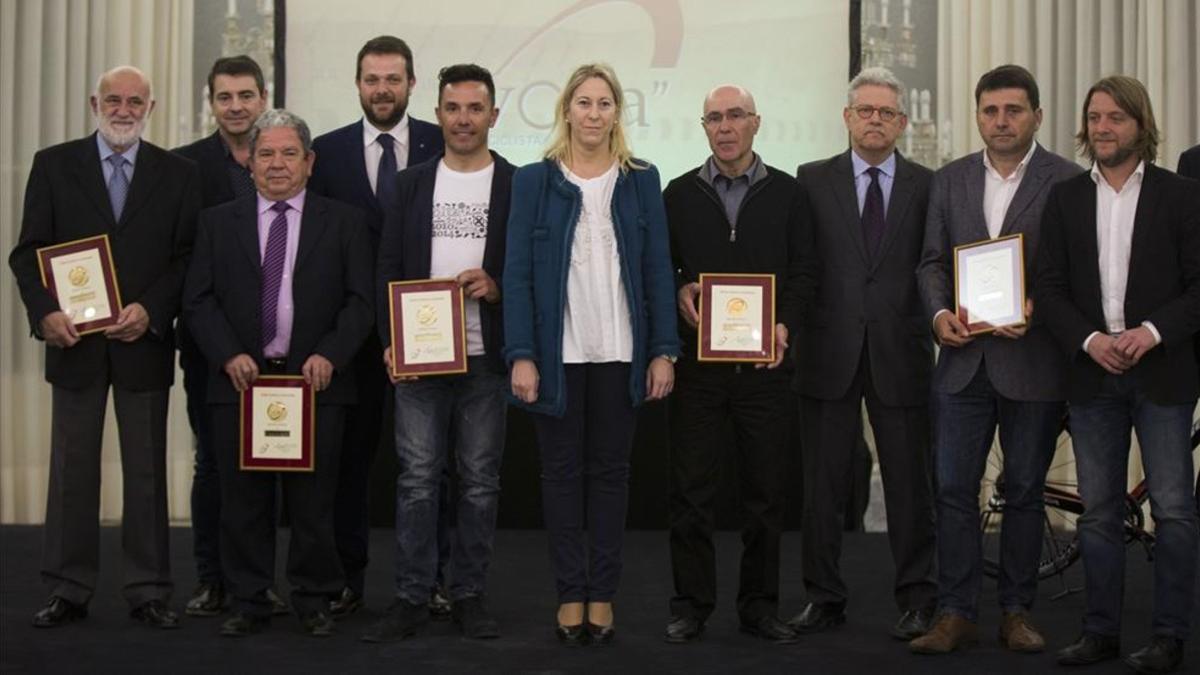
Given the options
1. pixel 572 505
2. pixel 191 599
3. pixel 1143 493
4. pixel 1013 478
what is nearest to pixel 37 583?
pixel 191 599

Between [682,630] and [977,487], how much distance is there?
0.94 m

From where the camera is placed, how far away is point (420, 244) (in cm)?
489

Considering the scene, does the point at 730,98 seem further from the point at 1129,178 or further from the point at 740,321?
the point at 1129,178

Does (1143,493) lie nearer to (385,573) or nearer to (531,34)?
(385,573)

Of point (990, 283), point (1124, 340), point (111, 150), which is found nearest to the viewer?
point (1124, 340)

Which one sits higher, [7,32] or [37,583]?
[7,32]

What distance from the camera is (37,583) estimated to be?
5914mm

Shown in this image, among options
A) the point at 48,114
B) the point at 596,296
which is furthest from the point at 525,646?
the point at 48,114

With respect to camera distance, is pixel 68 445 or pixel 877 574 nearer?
pixel 68 445

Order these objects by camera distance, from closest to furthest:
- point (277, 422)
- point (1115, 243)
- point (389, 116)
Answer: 1. point (1115, 243)
2. point (277, 422)
3. point (389, 116)

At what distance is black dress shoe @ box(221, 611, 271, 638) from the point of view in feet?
16.1

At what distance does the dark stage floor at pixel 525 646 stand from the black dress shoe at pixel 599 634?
44 millimetres

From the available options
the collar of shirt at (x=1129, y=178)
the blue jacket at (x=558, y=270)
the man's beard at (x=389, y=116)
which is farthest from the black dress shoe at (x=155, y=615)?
the collar of shirt at (x=1129, y=178)

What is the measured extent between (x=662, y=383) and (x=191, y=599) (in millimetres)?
1811
